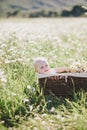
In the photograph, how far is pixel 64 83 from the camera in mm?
9398

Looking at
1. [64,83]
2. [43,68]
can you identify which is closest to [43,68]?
[43,68]

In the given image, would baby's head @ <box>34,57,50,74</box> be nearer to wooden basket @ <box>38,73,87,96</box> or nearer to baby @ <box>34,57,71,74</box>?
baby @ <box>34,57,71,74</box>

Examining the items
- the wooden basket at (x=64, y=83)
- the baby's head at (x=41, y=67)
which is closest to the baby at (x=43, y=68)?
the baby's head at (x=41, y=67)

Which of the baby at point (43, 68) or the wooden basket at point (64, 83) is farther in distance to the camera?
the baby at point (43, 68)

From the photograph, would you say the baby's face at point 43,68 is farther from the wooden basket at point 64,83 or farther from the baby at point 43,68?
the wooden basket at point 64,83

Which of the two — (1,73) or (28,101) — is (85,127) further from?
Answer: (1,73)

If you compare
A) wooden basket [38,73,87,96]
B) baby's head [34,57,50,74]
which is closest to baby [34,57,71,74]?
baby's head [34,57,50,74]

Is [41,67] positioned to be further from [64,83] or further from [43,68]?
[64,83]

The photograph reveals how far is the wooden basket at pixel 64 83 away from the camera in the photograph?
30.4ft

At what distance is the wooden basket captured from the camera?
30.4ft

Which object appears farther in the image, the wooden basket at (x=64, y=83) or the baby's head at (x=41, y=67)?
the baby's head at (x=41, y=67)

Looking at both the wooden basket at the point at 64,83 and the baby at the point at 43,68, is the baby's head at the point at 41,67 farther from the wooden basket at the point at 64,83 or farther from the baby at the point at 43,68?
the wooden basket at the point at 64,83

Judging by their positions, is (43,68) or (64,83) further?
(43,68)

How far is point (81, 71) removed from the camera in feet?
32.3
